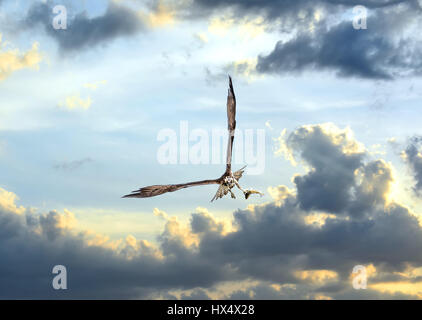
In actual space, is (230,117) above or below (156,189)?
above

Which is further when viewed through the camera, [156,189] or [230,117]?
[230,117]

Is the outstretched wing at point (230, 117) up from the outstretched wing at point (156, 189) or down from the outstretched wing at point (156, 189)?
up

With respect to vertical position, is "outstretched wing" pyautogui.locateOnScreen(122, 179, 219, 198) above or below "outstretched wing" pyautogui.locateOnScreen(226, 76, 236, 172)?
below

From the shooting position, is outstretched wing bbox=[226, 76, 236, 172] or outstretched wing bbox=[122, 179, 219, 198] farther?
outstretched wing bbox=[226, 76, 236, 172]

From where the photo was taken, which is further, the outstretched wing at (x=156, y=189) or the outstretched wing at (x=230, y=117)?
the outstretched wing at (x=230, y=117)
